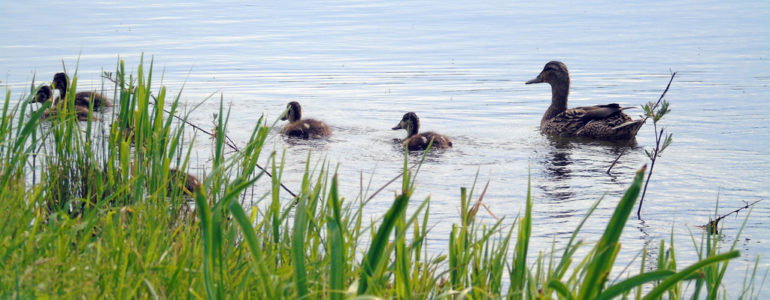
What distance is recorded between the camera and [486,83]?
13.5 metres

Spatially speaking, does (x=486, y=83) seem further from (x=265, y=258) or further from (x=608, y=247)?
(x=608, y=247)

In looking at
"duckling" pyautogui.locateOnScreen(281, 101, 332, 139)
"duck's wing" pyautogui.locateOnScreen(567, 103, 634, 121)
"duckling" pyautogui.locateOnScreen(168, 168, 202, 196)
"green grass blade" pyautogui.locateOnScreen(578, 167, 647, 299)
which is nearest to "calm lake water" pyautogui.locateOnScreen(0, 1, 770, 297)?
"duckling" pyautogui.locateOnScreen(281, 101, 332, 139)

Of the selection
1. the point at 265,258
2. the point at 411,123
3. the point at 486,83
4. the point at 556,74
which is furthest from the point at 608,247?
the point at 486,83

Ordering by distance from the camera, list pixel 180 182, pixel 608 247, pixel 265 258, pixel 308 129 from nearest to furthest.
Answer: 1. pixel 608 247
2. pixel 265 258
3. pixel 180 182
4. pixel 308 129

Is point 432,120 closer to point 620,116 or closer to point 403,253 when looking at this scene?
point 620,116

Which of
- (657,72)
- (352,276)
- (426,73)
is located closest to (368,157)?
(352,276)

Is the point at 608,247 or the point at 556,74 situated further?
the point at 556,74

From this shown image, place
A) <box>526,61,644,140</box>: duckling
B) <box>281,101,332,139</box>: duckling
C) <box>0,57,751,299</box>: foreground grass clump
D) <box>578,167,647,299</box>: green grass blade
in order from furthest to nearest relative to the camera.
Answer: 1. <box>526,61,644,140</box>: duckling
2. <box>281,101,332,139</box>: duckling
3. <box>0,57,751,299</box>: foreground grass clump
4. <box>578,167,647,299</box>: green grass blade

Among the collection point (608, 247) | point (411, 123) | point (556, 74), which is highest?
point (556, 74)

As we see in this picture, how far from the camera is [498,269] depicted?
123 inches

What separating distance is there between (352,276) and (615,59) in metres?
13.1

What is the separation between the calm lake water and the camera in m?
6.87

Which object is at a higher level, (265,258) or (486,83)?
(486,83)

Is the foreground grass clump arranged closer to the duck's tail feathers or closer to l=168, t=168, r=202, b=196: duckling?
l=168, t=168, r=202, b=196: duckling
